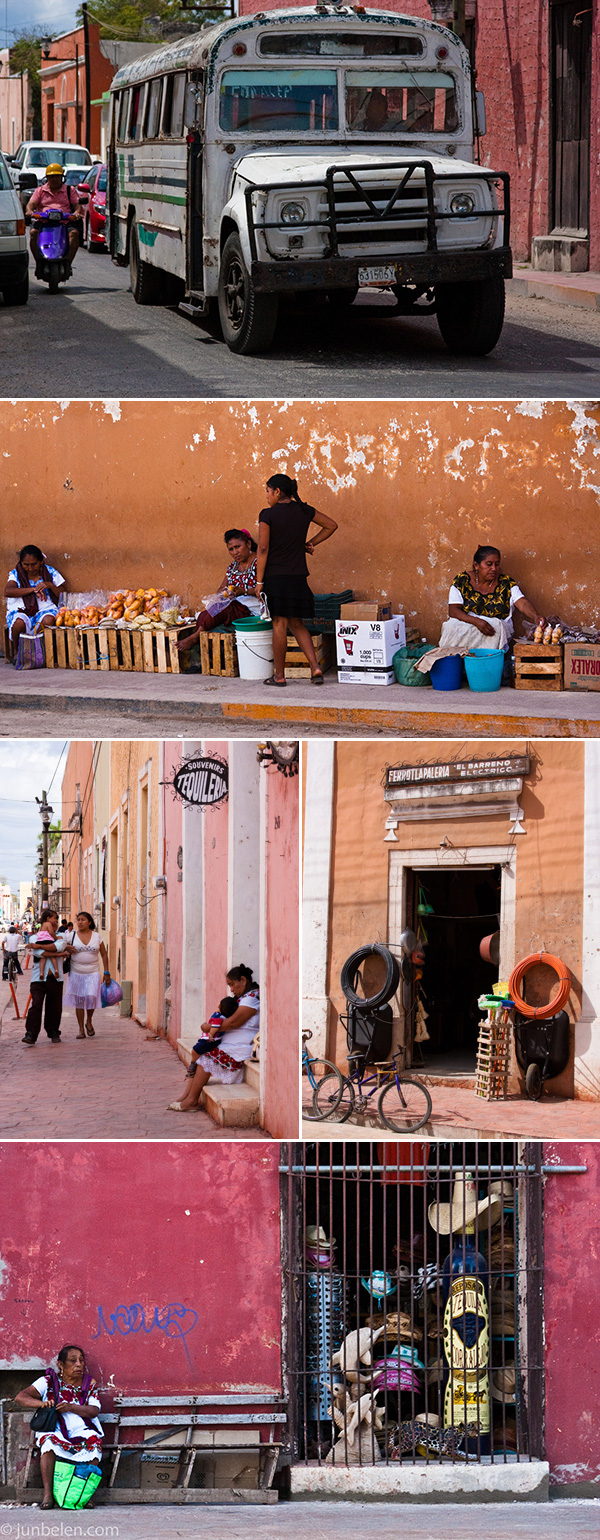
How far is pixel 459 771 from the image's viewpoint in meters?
7.99

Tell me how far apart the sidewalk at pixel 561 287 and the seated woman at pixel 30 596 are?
319 inches

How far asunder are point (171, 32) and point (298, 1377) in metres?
51.0

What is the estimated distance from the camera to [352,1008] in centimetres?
784

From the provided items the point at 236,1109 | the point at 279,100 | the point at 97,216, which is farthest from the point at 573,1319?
the point at 97,216

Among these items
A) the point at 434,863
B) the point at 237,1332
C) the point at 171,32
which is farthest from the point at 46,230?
the point at 171,32

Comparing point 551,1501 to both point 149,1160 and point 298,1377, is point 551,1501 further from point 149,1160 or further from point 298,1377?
point 149,1160

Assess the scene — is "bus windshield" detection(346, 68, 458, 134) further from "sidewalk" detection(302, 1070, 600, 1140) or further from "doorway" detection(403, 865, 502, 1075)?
"sidewalk" detection(302, 1070, 600, 1140)

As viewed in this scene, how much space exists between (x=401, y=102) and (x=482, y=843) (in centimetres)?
754

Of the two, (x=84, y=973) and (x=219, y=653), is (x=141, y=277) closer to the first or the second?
(x=219, y=653)

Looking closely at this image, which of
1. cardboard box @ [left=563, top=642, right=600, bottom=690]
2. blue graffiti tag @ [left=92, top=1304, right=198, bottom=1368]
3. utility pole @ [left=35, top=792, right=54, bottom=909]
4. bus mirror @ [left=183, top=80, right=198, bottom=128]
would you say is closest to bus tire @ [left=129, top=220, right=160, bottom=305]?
bus mirror @ [left=183, top=80, right=198, bottom=128]

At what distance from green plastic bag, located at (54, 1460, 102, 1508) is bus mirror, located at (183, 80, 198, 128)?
9.90m

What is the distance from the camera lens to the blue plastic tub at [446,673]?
36.8ft

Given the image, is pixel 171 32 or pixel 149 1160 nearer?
pixel 149 1160

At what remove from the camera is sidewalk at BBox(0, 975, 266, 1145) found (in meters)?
8.16
